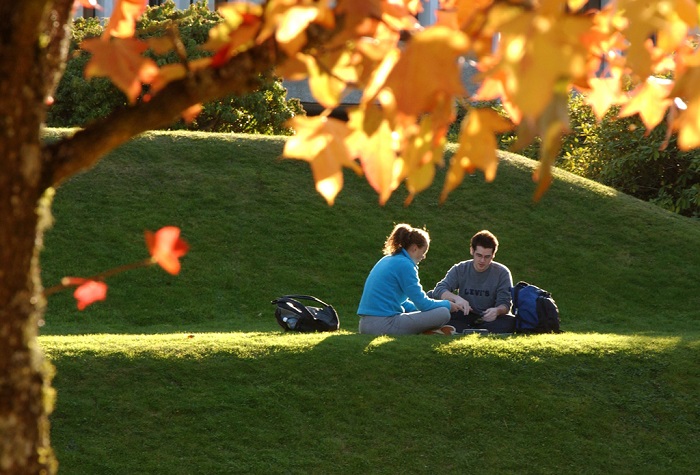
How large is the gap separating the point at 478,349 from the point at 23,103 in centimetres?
649

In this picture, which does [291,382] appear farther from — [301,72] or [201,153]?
[201,153]

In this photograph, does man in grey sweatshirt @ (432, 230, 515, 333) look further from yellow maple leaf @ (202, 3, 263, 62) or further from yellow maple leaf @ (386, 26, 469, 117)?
yellow maple leaf @ (386, 26, 469, 117)

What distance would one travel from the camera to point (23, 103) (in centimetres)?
172

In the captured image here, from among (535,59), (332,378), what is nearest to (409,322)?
(332,378)

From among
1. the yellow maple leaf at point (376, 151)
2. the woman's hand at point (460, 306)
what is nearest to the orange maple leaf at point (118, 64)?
the yellow maple leaf at point (376, 151)

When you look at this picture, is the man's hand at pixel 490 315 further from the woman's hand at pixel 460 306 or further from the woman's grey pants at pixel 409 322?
the woman's grey pants at pixel 409 322

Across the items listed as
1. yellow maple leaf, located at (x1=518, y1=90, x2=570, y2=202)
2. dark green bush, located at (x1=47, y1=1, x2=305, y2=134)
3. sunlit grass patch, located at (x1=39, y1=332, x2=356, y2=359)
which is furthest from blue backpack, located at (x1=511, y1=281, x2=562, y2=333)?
dark green bush, located at (x1=47, y1=1, x2=305, y2=134)

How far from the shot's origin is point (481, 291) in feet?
31.0

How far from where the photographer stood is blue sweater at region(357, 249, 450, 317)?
28.6 ft

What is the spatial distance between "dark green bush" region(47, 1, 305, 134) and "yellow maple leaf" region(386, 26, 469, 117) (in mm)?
17976

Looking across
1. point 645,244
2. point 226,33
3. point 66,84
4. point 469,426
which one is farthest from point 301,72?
point 66,84

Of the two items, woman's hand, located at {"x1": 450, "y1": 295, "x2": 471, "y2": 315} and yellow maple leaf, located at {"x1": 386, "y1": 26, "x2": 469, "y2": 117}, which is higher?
yellow maple leaf, located at {"x1": 386, "y1": 26, "x2": 469, "y2": 117}

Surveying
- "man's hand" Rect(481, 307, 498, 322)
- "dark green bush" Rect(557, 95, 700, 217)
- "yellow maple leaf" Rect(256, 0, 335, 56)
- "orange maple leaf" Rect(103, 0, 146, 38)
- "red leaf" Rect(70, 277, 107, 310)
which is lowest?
"man's hand" Rect(481, 307, 498, 322)

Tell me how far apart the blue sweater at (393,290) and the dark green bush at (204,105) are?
11051 millimetres
